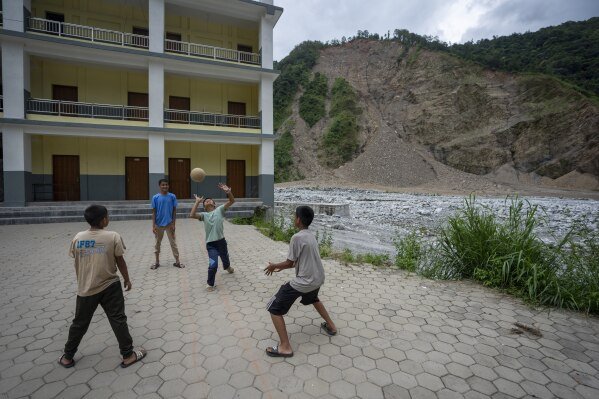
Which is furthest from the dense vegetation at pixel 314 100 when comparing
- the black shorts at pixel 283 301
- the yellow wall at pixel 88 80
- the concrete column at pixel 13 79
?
the black shorts at pixel 283 301

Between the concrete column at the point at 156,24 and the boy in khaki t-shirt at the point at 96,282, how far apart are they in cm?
1403

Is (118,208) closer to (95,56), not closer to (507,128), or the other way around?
(95,56)

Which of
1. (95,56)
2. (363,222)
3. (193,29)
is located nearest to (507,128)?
(363,222)

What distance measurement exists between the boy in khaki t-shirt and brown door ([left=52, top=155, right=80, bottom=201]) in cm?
1522

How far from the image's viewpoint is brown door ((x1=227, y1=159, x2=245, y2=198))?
1786cm

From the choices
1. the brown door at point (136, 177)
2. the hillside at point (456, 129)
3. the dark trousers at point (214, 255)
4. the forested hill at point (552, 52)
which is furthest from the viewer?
the forested hill at point (552, 52)

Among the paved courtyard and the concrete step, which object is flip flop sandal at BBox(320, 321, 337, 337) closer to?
the paved courtyard

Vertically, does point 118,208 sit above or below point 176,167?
below

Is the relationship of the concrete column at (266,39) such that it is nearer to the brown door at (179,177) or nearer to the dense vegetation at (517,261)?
the brown door at (179,177)

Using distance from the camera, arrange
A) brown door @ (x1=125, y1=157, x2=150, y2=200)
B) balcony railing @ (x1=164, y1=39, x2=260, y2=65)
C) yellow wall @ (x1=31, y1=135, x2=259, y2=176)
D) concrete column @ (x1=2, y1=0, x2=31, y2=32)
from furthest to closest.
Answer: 1. brown door @ (x1=125, y1=157, x2=150, y2=200)
2. balcony railing @ (x1=164, y1=39, x2=260, y2=65)
3. yellow wall @ (x1=31, y1=135, x2=259, y2=176)
4. concrete column @ (x1=2, y1=0, x2=31, y2=32)

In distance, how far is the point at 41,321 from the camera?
12.0 feet

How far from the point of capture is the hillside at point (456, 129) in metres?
35.4

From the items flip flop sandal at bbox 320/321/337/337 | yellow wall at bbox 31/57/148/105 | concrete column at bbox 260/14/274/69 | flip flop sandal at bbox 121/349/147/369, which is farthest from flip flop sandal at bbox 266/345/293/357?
yellow wall at bbox 31/57/148/105

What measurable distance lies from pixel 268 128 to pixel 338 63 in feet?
145
